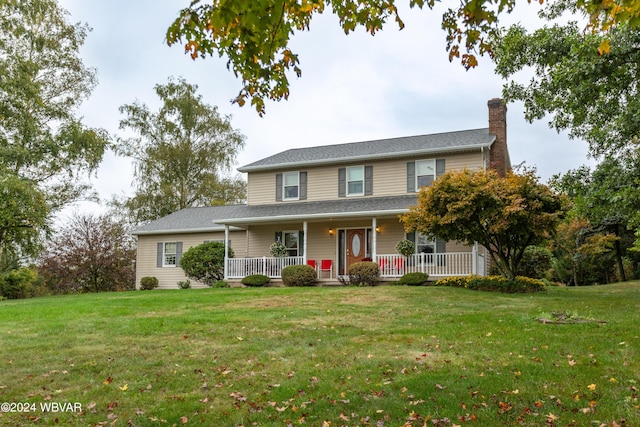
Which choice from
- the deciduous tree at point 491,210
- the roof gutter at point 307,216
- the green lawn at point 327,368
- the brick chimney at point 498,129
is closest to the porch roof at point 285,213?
the roof gutter at point 307,216

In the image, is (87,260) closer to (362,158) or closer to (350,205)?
(350,205)

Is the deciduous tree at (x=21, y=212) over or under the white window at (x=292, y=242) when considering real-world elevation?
over

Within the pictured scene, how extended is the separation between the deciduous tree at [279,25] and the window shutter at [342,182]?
15206 mm

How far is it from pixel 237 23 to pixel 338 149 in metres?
18.2

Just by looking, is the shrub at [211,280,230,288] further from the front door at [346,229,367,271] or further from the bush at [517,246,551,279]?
the bush at [517,246,551,279]

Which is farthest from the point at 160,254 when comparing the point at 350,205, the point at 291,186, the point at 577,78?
the point at 577,78

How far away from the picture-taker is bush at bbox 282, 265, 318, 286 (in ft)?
61.3

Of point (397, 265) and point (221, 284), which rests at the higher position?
point (397, 265)

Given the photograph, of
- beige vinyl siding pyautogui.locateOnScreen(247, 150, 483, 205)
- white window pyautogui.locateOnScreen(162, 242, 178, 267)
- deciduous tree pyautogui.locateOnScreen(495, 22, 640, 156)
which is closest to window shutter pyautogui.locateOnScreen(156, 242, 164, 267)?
white window pyautogui.locateOnScreen(162, 242, 178, 267)

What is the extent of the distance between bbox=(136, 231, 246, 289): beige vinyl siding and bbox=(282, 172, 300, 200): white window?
2.82 m

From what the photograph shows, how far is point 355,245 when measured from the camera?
20531mm

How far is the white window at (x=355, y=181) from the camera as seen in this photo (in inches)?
819

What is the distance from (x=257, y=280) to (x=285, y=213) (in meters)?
2.83

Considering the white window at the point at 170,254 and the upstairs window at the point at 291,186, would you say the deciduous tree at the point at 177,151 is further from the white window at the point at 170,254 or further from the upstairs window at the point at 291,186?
the upstairs window at the point at 291,186
